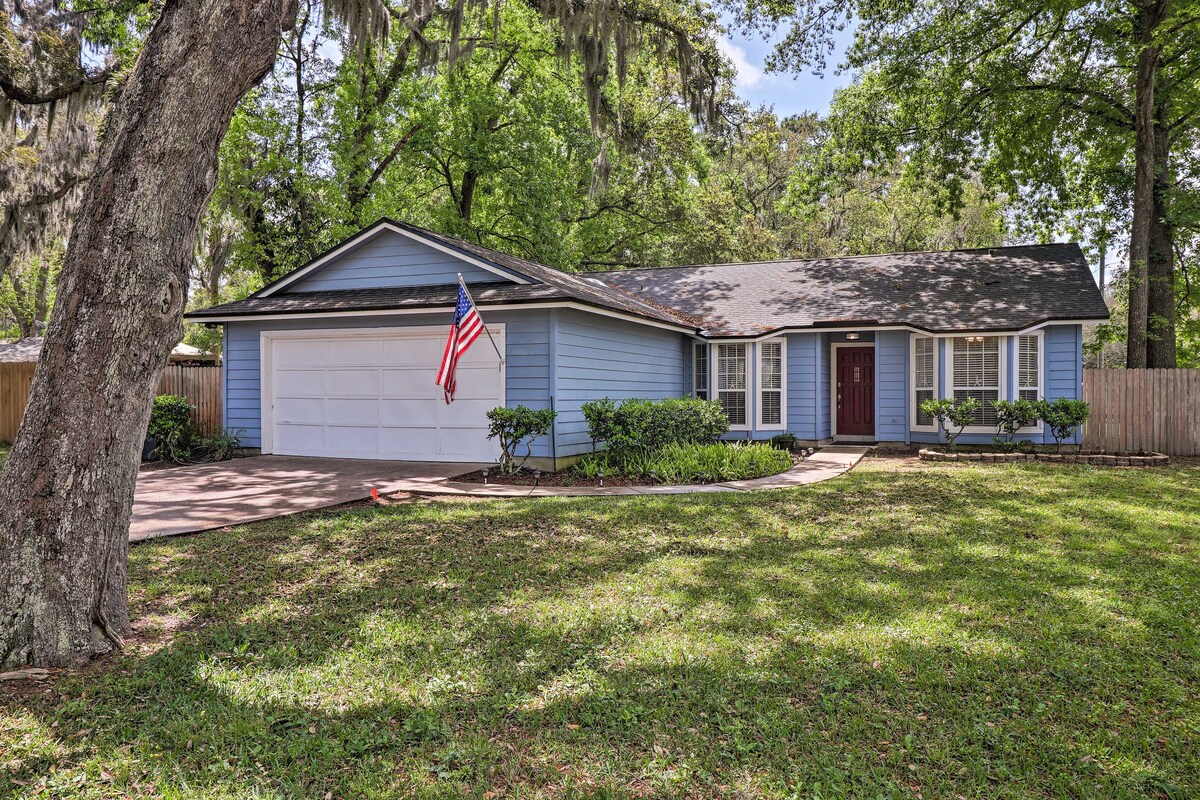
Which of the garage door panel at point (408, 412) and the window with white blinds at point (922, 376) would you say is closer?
the garage door panel at point (408, 412)

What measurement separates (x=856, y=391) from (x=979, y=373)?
2464 millimetres

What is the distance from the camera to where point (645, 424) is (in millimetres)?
11703

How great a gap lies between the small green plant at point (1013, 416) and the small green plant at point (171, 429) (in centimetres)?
1488

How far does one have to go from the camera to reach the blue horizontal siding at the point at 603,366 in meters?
11.5

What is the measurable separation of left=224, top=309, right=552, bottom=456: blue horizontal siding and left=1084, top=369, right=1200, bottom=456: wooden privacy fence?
10.8m

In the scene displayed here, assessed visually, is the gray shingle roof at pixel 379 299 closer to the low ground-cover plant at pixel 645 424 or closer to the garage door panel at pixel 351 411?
the garage door panel at pixel 351 411

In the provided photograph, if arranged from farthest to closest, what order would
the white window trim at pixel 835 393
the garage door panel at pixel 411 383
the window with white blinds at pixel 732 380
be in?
1. the white window trim at pixel 835 393
2. the window with white blinds at pixel 732 380
3. the garage door panel at pixel 411 383

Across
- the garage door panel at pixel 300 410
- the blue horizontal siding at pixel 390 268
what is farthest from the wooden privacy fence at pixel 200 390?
the blue horizontal siding at pixel 390 268

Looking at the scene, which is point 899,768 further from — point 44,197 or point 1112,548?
point 44,197

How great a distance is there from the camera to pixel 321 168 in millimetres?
21922

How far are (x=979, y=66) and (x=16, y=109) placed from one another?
2115 cm

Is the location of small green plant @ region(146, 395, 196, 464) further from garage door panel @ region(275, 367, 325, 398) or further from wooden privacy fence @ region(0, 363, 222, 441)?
garage door panel @ region(275, 367, 325, 398)

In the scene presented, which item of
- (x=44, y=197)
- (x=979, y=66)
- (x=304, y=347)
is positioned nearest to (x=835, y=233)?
(x=979, y=66)

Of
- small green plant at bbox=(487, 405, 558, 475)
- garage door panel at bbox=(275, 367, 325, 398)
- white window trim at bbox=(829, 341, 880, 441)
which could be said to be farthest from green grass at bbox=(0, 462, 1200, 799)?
white window trim at bbox=(829, 341, 880, 441)
